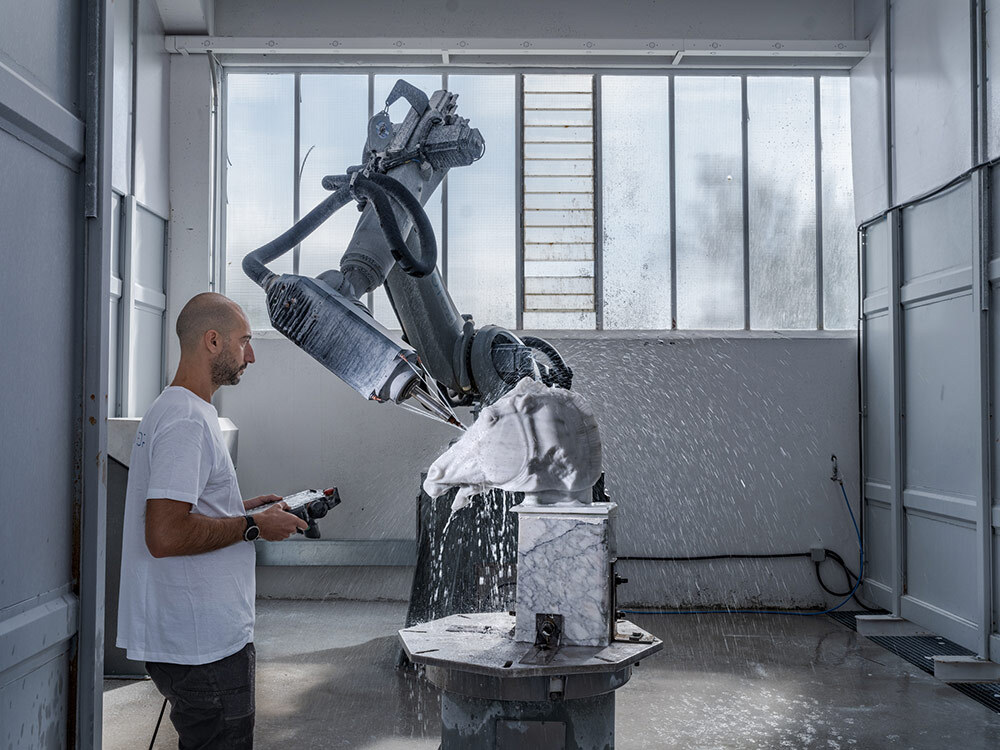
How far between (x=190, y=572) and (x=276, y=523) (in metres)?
0.19

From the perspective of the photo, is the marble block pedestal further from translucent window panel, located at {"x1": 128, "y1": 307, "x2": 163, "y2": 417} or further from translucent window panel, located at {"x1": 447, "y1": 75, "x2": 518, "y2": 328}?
translucent window panel, located at {"x1": 447, "y1": 75, "x2": 518, "y2": 328}

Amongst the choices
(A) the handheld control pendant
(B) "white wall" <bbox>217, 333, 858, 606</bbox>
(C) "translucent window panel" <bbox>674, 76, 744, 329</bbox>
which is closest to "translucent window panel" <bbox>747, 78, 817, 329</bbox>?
(C) "translucent window panel" <bbox>674, 76, 744, 329</bbox>

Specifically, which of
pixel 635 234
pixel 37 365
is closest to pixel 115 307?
pixel 635 234

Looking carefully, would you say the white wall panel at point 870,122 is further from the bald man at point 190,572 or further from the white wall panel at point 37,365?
the white wall panel at point 37,365

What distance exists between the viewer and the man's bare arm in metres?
1.70

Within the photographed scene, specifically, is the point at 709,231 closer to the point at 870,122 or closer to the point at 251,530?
the point at 870,122

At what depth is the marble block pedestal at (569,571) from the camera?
1.87 m

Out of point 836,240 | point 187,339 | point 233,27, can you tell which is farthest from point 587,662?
point 233,27

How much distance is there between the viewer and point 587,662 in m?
1.75

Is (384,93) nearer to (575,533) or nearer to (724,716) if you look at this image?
(724,716)

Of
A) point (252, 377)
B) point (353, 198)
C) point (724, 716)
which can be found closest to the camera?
point (353, 198)

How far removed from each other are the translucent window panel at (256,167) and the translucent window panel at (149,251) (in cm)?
36

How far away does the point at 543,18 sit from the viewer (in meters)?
6.04

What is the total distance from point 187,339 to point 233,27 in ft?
16.2
